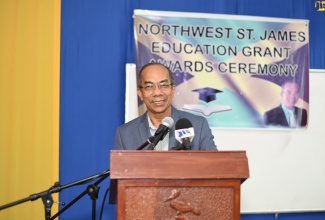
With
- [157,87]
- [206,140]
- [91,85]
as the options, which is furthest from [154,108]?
[91,85]

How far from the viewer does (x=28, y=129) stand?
341 centimetres

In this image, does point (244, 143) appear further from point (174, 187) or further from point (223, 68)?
point (174, 187)

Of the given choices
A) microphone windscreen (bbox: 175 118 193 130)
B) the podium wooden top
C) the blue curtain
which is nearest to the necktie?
the blue curtain

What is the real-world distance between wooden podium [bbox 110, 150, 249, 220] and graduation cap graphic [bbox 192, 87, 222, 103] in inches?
85.6

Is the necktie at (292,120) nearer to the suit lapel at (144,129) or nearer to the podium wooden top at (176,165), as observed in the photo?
the suit lapel at (144,129)

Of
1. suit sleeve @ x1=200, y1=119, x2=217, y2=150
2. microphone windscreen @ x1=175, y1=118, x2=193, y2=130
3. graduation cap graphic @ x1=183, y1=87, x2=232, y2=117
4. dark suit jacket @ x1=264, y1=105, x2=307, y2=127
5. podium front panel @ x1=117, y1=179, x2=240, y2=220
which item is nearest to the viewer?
podium front panel @ x1=117, y1=179, x2=240, y2=220

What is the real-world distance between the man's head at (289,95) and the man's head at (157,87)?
1677 mm

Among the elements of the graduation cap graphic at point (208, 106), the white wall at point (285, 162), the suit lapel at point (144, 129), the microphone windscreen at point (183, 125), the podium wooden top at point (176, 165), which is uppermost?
the graduation cap graphic at point (208, 106)

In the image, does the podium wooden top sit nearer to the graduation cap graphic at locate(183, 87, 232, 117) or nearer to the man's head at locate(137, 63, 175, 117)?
the man's head at locate(137, 63, 175, 117)

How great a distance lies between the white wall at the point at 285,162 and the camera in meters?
3.71

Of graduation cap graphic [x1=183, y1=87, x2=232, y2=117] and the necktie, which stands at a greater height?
graduation cap graphic [x1=183, y1=87, x2=232, y2=117]

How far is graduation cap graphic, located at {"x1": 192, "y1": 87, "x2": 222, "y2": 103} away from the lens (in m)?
3.67

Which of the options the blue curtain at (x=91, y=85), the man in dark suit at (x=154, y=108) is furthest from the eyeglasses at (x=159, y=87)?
the blue curtain at (x=91, y=85)

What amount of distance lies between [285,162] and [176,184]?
2.54m
